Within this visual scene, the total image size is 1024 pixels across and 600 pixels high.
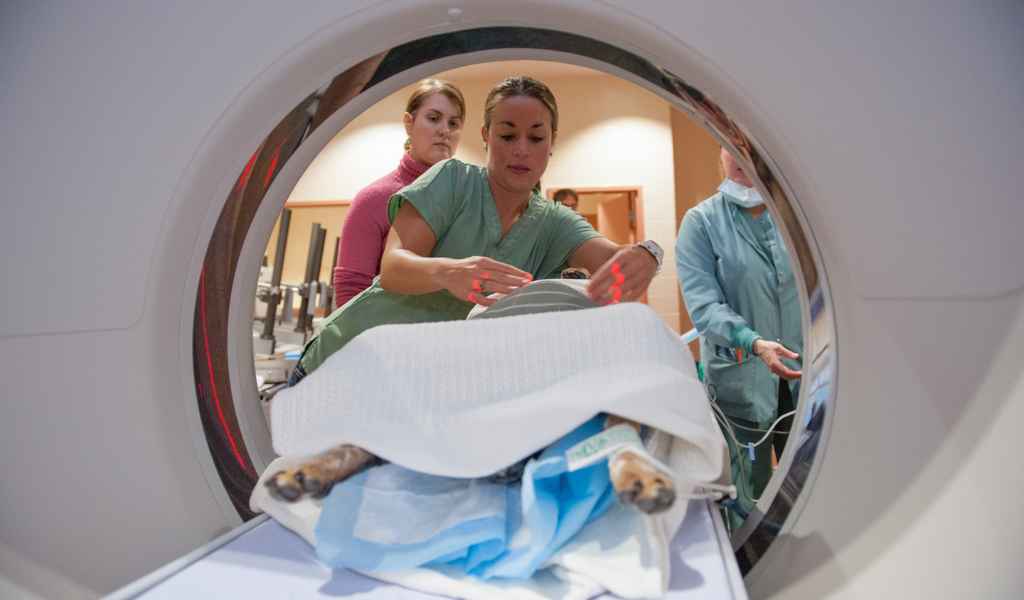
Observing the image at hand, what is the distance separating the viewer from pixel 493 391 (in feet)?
1.81

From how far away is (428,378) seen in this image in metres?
0.57

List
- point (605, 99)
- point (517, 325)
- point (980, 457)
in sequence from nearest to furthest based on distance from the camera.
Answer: point (980, 457)
point (517, 325)
point (605, 99)

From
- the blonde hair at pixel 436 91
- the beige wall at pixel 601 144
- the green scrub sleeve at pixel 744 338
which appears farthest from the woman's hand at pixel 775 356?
the beige wall at pixel 601 144

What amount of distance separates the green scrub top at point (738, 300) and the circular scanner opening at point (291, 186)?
57cm

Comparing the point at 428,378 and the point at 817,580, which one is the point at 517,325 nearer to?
the point at 428,378

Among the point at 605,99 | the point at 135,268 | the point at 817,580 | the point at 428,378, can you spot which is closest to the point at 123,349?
the point at 135,268

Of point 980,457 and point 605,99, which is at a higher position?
point 605,99

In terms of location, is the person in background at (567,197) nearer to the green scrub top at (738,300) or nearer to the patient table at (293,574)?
the green scrub top at (738,300)

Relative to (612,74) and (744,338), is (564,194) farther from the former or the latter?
(612,74)

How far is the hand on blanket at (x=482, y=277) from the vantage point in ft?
2.31

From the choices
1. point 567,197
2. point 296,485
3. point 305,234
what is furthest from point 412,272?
point 305,234

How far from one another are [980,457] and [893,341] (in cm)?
11

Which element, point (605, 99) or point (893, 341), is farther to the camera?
point (605, 99)

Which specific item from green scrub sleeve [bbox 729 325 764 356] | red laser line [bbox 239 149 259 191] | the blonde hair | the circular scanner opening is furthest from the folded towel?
the blonde hair
